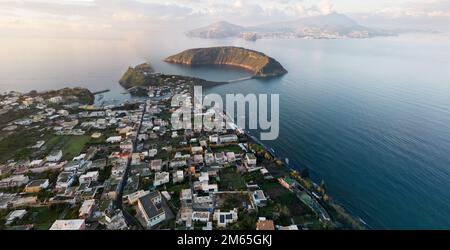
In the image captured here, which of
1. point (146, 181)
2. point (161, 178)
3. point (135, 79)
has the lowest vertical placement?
point (146, 181)

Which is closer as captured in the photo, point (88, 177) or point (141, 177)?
point (88, 177)

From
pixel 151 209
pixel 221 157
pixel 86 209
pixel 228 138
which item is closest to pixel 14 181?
pixel 86 209

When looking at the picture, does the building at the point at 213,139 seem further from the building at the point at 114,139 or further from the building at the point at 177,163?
the building at the point at 114,139

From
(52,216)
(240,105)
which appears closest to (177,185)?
(52,216)

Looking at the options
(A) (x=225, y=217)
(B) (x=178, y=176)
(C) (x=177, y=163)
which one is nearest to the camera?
(A) (x=225, y=217)

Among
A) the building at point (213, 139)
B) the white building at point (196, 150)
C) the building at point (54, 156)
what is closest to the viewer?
the building at point (54, 156)

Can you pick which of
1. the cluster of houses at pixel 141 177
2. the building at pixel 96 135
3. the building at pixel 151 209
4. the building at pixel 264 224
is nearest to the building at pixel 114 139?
the cluster of houses at pixel 141 177

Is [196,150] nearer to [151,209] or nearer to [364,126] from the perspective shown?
[151,209]

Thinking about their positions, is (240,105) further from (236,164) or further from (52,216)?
(52,216)
